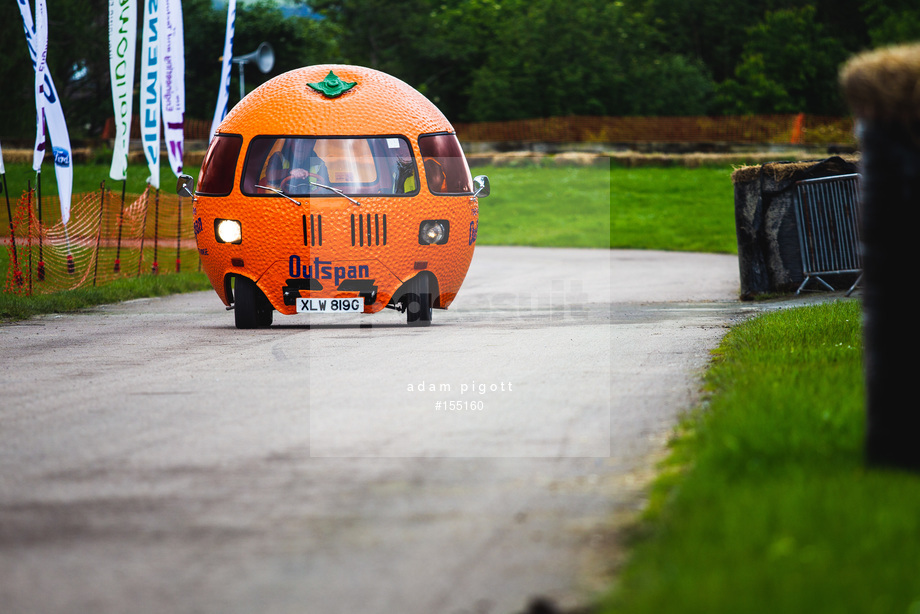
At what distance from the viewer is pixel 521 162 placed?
5294 centimetres

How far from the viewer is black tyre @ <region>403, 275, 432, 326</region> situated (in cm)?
1295

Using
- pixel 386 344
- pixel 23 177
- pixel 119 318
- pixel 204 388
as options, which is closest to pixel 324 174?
pixel 386 344

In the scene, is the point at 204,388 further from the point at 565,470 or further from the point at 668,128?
the point at 668,128

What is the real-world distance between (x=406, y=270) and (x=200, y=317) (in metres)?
3.31

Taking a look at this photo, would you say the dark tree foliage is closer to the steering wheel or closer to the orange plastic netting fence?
the orange plastic netting fence

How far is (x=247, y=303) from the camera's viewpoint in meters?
12.9

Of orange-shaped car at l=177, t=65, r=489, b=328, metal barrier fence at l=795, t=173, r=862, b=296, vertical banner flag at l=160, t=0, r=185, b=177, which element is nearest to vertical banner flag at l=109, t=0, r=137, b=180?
vertical banner flag at l=160, t=0, r=185, b=177

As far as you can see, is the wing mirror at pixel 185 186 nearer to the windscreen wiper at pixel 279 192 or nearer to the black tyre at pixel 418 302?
the windscreen wiper at pixel 279 192

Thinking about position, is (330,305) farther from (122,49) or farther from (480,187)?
(122,49)

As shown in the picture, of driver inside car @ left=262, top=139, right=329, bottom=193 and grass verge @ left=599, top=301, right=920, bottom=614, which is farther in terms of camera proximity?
driver inside car @ left=262, top=139, right=329, bottom=193

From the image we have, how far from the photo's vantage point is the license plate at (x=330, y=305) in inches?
479

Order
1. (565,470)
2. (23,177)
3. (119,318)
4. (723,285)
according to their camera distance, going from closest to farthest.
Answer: (565,470), (119,318), (723,285), (23,177)

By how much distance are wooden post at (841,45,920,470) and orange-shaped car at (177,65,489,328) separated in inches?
299

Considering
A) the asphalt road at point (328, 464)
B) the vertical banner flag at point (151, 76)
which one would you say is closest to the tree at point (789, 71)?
the vertical banner flag at point (151, 76)
